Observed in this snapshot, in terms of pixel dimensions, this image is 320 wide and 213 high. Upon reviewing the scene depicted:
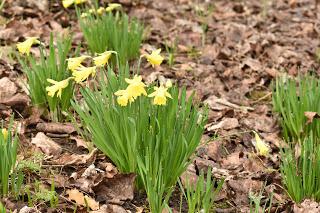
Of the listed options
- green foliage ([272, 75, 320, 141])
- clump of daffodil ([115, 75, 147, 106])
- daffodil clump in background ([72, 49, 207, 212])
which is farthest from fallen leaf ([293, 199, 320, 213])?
clump of daffodil ([115, 75, 147, 106])

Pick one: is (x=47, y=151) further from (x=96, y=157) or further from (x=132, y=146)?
(x=132, y=146)

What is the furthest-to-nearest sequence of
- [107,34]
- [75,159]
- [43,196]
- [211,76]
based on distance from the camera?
[211,76]
[107,34]
[75,159]
[43,196]

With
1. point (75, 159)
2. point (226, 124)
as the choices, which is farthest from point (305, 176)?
point (75, 159)

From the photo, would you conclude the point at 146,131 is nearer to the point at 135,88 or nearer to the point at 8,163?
the point at 135,88

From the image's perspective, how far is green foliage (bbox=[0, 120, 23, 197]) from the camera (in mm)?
1960

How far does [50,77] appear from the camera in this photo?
2.65m

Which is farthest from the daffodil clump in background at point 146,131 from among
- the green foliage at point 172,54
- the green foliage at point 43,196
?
the green foliage at point 172,54

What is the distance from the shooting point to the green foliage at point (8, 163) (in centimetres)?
196

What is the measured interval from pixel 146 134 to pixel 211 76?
1728 mm

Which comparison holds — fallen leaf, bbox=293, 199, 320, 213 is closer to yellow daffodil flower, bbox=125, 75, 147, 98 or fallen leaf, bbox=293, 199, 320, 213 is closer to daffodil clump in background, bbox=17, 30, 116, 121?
yellow daffodil flower, bbox=125, 75, 147, 98

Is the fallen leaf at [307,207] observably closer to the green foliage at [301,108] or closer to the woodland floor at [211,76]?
the woodland floor at [211,76]

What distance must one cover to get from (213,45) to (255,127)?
1.37 meters

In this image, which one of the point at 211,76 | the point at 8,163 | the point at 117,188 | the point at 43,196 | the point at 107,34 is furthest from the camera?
the point at 211,76

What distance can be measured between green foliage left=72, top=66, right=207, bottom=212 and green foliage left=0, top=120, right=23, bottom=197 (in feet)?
1.10
